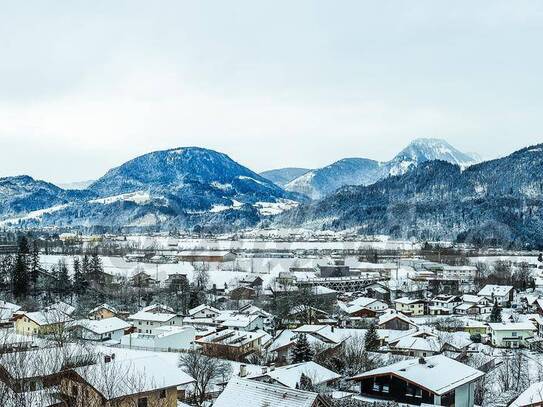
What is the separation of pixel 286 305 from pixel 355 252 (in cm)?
4663

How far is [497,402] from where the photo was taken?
17.2m

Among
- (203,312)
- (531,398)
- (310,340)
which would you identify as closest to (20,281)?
(203,312)

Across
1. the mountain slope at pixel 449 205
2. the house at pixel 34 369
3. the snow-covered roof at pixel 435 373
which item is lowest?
the snow-covered roof at pixel 435 373

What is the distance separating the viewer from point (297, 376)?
53.6 feet

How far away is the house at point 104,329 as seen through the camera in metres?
27.4

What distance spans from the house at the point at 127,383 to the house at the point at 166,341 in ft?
41.3

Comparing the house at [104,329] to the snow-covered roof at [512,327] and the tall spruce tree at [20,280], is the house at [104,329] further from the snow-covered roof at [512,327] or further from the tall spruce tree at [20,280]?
the snow-covered roof at [512,327]

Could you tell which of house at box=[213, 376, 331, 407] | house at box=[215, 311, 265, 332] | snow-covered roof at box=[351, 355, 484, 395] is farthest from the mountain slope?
house at box=[213, 376, 331, 407]

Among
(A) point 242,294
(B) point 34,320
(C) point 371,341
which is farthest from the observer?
(A) point 242,294

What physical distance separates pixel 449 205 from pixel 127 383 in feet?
423

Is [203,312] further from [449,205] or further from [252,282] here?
[449,205]

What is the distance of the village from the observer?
35.8 feet

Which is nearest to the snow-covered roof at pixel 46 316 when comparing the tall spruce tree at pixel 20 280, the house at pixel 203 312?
the house at pixel 203 312

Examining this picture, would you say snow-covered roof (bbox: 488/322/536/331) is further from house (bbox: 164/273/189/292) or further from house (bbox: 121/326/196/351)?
house (bbox: 164/273/189/292)
